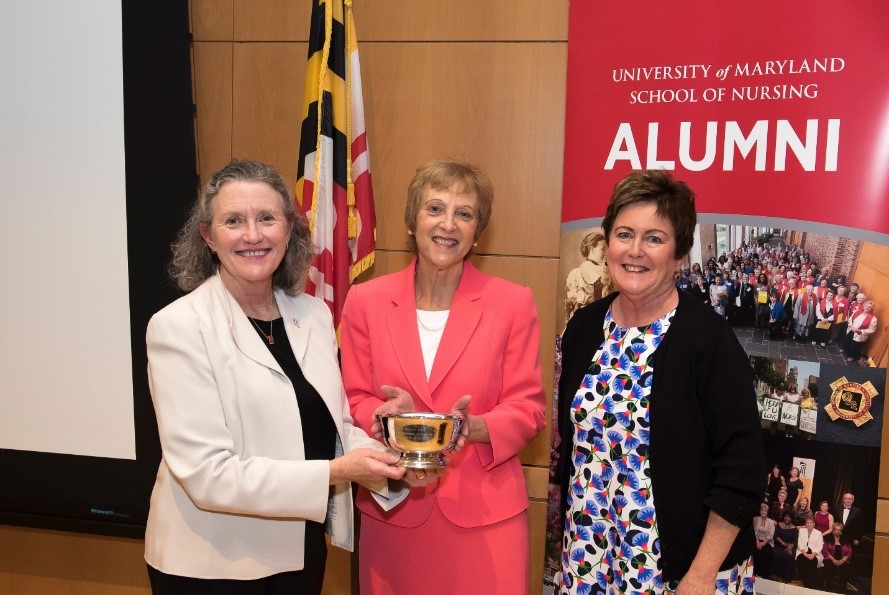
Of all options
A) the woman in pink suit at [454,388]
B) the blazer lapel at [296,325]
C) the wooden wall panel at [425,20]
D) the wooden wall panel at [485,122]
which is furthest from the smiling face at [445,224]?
the wooden wall panel at [425,20]

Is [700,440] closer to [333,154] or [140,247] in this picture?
[333,154]

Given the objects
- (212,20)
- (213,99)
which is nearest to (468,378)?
(213,99)

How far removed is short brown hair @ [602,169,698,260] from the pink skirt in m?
0.98

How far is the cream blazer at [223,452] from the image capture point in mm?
1843

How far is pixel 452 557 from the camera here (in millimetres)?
2346

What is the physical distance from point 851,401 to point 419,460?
5.96 feet

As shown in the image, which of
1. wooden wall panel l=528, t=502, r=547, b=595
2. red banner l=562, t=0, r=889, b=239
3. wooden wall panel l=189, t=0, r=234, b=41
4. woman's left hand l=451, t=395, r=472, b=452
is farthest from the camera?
wooden wall panel l=189, t=0, r=234, b=41

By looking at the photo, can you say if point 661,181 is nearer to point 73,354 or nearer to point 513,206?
point 513,206

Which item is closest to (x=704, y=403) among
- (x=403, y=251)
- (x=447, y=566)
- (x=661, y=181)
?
(x=661, y=181)

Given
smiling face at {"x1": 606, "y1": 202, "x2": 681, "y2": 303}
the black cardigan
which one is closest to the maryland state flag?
smiling face at {"x1": 606, "y1": 202, "x2": 681, "y2": 303}

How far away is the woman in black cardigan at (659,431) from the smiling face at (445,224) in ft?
1.52

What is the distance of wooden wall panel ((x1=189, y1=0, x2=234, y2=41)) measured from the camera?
11.9 feet

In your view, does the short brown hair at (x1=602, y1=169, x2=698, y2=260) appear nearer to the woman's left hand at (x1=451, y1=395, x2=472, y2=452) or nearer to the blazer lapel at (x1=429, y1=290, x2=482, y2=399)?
the blazer lapel at (x1=429, y1=290, x2=482, y2=399)

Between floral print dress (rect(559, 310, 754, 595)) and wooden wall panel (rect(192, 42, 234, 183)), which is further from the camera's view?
wooden wall panel (rect(192, 42, 234, 183))
